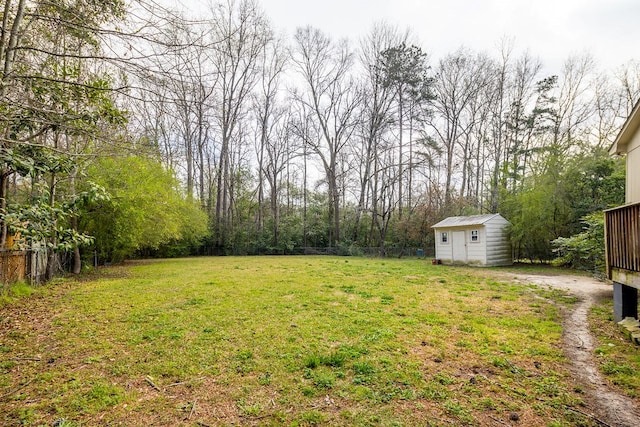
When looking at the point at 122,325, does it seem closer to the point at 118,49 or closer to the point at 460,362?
the point at 118,49

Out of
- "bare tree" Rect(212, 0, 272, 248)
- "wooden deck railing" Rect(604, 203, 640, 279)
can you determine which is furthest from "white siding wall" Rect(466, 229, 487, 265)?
"bare tree" Rect(212, 0, 272, 248)

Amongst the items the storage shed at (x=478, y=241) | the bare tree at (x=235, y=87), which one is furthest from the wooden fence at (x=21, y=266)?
the storage shed at (x=478, y=241)

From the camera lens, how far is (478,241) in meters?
13.4

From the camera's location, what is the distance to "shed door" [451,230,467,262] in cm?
1398

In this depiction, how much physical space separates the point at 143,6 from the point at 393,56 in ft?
67.8

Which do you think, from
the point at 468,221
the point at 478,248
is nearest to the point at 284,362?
the point at 478,248

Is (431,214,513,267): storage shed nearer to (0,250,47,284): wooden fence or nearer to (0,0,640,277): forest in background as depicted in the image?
(0,0,640,277): forest in background

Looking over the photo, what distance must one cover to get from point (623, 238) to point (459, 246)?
10.0 metres

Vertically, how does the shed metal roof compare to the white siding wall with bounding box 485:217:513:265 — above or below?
above

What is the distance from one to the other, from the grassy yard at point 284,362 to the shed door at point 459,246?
26.6ft

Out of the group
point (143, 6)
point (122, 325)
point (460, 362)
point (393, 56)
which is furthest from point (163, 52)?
point (393, 56)

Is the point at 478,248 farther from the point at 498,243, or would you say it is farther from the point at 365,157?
the point at 365,157

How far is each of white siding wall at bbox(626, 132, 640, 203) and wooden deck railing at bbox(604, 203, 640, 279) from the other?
52.6 inches

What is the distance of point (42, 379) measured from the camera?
114 inches
